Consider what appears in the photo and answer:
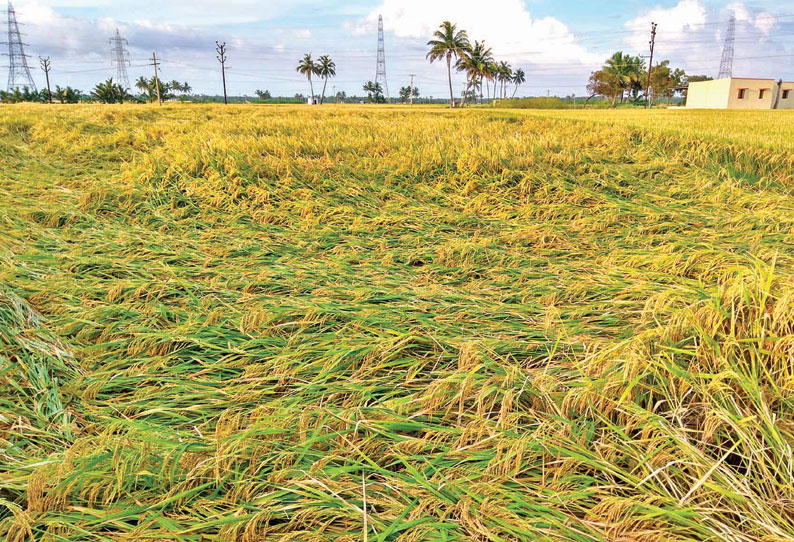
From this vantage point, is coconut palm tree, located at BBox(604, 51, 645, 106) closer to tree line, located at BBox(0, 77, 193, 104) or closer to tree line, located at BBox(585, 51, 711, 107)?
tree line, located at BBox(585, 51, 711, 107)

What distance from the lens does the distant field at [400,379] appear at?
123cm

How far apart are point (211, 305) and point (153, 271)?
896 millimetres

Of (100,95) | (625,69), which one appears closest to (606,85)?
(625,69)

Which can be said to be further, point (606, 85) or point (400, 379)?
point (606, 85)

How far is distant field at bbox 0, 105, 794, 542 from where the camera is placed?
123 cm

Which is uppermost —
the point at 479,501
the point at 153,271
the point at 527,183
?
the point at 527,183

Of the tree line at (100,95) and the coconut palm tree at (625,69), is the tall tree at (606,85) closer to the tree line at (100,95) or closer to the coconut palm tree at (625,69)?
the coconut palm tree at (625,69)

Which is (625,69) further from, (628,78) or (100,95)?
(100,95)

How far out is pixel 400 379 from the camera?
1843 mm

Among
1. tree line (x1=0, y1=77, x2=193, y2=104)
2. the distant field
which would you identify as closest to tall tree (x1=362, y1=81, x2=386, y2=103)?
tree line (x1=0, y1=77, x2=193, y2=104)

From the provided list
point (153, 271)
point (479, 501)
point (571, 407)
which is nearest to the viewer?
point (479, 501)

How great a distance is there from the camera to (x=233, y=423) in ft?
5.14

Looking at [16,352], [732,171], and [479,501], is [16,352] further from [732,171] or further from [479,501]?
[732,171]

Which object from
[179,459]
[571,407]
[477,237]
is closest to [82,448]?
[179,459]
